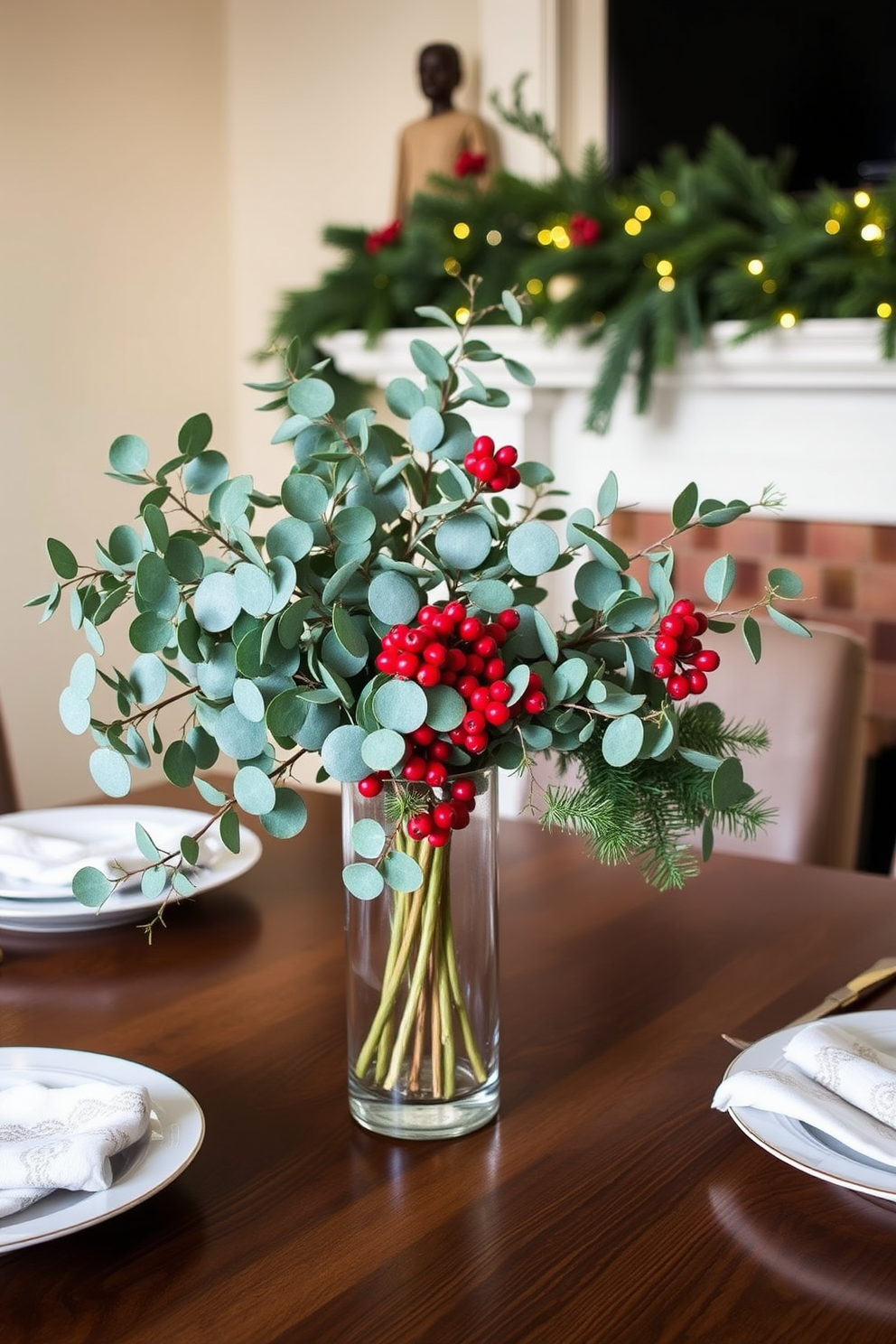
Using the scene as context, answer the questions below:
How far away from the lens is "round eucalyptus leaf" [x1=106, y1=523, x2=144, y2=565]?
75 cm

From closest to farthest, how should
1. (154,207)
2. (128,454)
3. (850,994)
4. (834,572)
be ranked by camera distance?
(128,454) < (850,994) < (834,572) < (154,207)

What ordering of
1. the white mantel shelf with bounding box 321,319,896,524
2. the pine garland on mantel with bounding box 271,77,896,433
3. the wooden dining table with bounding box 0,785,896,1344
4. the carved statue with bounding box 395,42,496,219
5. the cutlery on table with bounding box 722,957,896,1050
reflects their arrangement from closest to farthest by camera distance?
the wooden dining table with bounding box 0,785,896,1344 → the cutlery on table with bounding box 722,957,896,1050 → the pine garland on mantel with bounding box 271,77,896,433 → the white mantel shelf with bounding box 321,319,896,524 → the carved statue with bounding box 395,42,496,219

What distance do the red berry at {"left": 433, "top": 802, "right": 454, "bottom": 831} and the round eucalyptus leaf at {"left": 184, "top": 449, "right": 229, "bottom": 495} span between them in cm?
24

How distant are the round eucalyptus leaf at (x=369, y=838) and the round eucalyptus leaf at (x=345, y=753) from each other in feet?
0.08

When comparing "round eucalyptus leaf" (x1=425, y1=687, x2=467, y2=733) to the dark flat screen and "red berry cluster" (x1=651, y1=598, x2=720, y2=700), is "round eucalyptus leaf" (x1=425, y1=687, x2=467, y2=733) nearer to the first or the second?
"red berry cluster" (x1=651, y1=598, x2=720, y2=700)

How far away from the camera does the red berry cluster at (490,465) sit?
0.71 m

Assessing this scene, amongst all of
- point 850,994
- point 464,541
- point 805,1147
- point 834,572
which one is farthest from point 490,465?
point 834,572

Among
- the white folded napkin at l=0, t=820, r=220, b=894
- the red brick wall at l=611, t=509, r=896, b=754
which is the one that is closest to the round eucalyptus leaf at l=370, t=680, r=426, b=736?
the white folded napkin at l=0, t=820, r=220, b=894

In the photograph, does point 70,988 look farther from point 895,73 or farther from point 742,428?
point 895,73

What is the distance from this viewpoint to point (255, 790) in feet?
2.32

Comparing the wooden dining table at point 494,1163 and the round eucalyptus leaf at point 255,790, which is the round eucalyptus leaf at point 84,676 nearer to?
the round eucalyptus leaf at point 255,790

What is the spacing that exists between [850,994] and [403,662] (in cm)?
49

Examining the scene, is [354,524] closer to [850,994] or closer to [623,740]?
[623,740]

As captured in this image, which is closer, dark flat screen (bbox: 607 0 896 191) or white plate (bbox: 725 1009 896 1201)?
white plate (bbox: 725 1009 896 1201)
